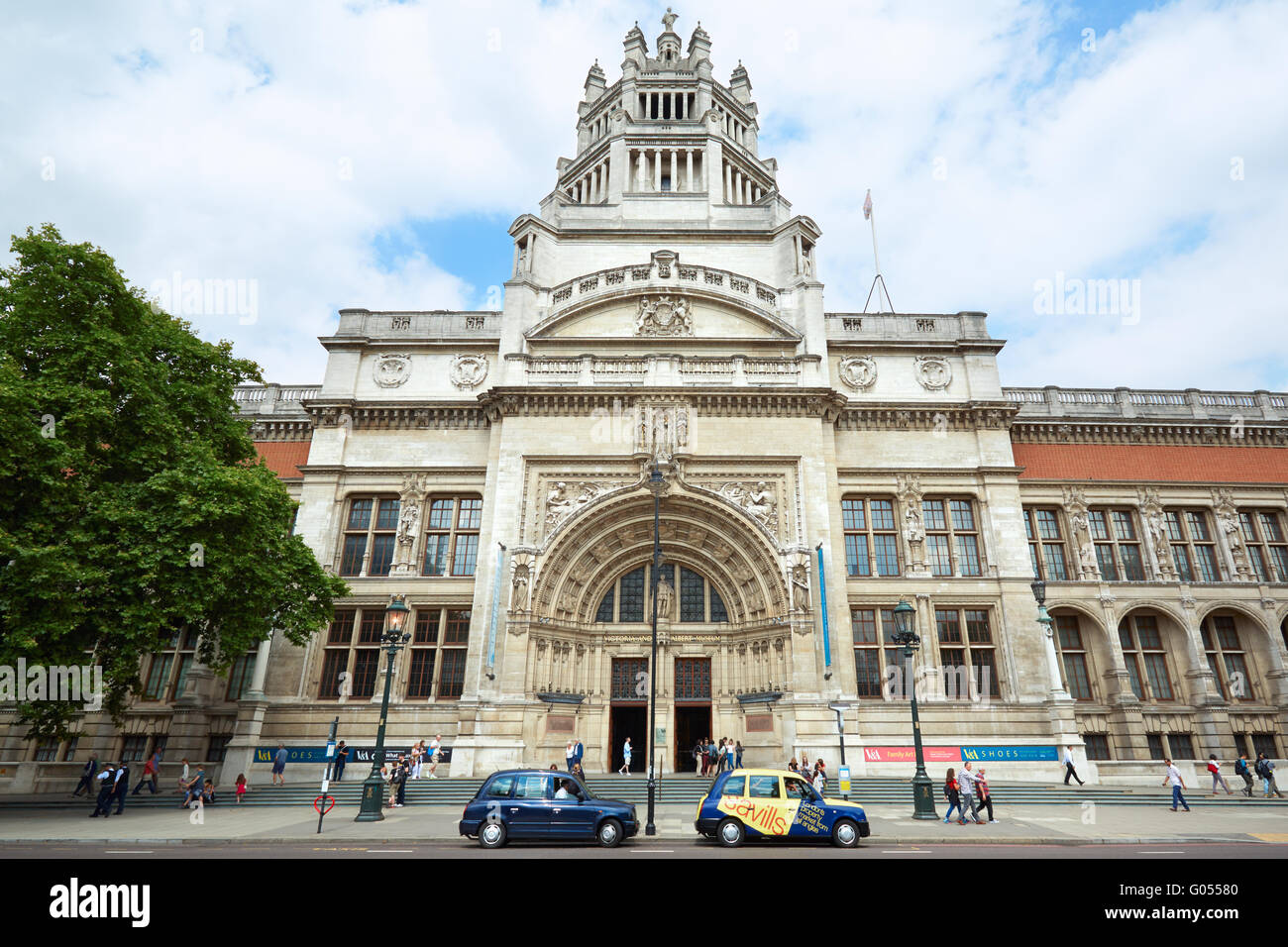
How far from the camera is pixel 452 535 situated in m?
28.4

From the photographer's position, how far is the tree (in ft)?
55.0

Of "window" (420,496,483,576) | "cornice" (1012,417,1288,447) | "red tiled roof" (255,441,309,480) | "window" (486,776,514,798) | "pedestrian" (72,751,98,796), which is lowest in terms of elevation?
"pedestrian" (72,751,98,796)

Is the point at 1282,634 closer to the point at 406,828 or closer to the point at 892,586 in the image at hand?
the point at 892,586

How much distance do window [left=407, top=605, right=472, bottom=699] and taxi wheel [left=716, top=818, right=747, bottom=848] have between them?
15411mm

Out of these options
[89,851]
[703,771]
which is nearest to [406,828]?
[89,851]

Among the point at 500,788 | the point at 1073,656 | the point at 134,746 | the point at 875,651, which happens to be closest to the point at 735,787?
the point at 500,788

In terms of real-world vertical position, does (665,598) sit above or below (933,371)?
below

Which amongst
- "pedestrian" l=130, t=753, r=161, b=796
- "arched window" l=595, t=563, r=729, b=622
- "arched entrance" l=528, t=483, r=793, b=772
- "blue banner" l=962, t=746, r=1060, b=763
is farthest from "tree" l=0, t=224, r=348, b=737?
"blue banner" l=962, t=746, r=1060, b=763

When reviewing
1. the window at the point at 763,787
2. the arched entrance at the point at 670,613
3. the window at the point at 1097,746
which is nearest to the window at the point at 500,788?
the window at the point at 763,787

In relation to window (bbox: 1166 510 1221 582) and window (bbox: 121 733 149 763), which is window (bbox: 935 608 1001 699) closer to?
window (bbox: 1166 510 1221 582)

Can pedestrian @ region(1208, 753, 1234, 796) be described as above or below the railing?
below

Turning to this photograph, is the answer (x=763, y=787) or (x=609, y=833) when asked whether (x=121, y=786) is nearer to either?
(x=609, y=833)

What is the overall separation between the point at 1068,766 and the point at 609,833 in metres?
19.2
